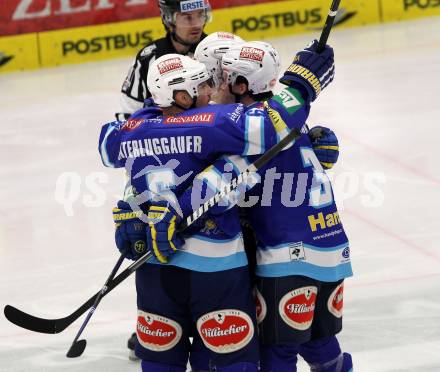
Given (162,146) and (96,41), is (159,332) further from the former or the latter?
(96,41)

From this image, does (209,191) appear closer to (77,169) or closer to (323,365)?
(323,365)

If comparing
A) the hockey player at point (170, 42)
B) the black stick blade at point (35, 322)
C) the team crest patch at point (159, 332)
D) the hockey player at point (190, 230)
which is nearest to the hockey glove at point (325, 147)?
the hockey player at point (190, 230)

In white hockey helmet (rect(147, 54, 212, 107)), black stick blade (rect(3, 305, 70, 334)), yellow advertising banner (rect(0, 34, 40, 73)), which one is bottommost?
yellow advertising banner (rect(0, 34, 40, 73))

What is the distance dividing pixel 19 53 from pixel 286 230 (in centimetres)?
885

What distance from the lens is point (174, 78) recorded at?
12.4 ft

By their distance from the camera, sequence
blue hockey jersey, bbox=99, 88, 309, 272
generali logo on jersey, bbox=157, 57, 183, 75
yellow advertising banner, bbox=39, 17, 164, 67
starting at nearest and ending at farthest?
1. blue hockey jersey, bbox=99, 88, 309, 272
2. generali logo on jersey, bbox=157, 57, 183, 75
3. yellow advertising banner, bbox=39, 17, 164, 67

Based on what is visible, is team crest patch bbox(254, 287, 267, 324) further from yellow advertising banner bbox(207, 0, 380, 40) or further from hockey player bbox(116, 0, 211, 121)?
yellow advertising banner bbox(207, 0, 380, 40)

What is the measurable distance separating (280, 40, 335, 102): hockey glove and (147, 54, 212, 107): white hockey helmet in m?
0.28

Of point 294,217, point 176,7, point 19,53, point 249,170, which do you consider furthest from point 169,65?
point 19,53

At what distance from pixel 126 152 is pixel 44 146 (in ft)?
17.1

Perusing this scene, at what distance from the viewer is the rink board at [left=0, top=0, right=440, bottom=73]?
1238 centimetres

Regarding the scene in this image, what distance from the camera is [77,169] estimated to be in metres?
8.33

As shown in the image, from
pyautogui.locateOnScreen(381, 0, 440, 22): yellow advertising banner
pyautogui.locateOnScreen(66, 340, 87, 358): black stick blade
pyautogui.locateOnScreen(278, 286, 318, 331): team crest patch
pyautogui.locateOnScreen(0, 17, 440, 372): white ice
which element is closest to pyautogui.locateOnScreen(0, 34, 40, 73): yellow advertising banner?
pyautogui.locateOnScreen(0, 17, 440, 372): white ice

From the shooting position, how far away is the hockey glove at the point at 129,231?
13.1ft
